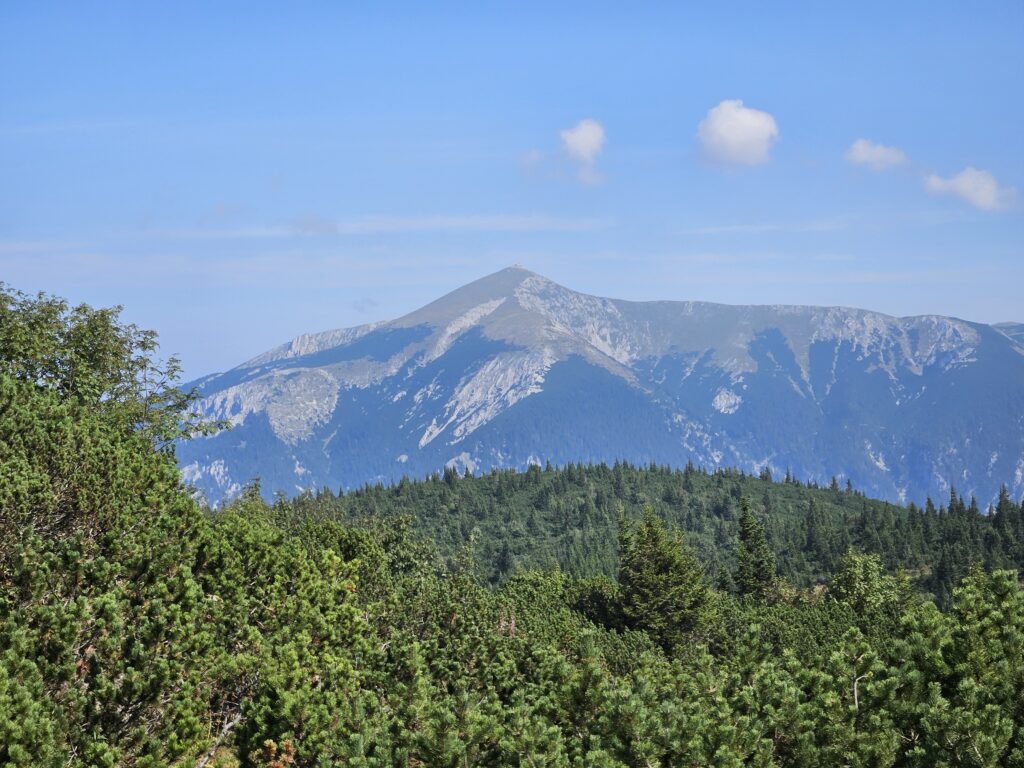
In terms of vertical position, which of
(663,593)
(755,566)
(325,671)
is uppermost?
(325,671)

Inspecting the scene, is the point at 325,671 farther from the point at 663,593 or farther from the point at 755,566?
the point at 755,566

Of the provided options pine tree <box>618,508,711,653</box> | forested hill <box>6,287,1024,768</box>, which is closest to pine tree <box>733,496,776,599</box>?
pine tree <box>618,508,711,653</box>

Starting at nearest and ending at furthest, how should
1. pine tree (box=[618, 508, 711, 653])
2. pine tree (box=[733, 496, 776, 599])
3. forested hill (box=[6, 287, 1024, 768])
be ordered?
forested hill (box=[6, 287, 1024, 768]) → pine tree (box=[618, 508, 711, 653]) → pine tree (box=[733, 496, 776, 599])

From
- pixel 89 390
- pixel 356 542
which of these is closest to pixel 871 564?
pixel 356 542

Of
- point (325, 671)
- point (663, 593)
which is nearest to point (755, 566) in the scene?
point (663, 593)

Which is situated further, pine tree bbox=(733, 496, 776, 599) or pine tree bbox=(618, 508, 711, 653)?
pine tree bbox=(733, 496, 776, 599)

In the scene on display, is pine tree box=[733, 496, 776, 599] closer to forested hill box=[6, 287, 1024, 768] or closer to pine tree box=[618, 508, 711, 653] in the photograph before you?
pine tree box=[618, 508, 711, 653]

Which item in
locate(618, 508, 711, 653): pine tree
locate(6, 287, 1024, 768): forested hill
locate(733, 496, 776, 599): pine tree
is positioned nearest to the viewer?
locate(6, 287, 1024, 768): forested hill

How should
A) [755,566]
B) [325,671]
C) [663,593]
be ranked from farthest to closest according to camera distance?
[755,566] < [663,593] < [325,671]

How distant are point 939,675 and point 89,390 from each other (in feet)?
146

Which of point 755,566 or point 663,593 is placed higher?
point 663,593

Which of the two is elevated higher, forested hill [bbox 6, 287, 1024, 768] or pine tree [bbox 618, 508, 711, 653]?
forested hill [bbox 6, 287, 1024, 768]

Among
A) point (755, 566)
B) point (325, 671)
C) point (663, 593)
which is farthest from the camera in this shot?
point (755, 566)

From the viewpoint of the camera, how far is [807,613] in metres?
85.6
